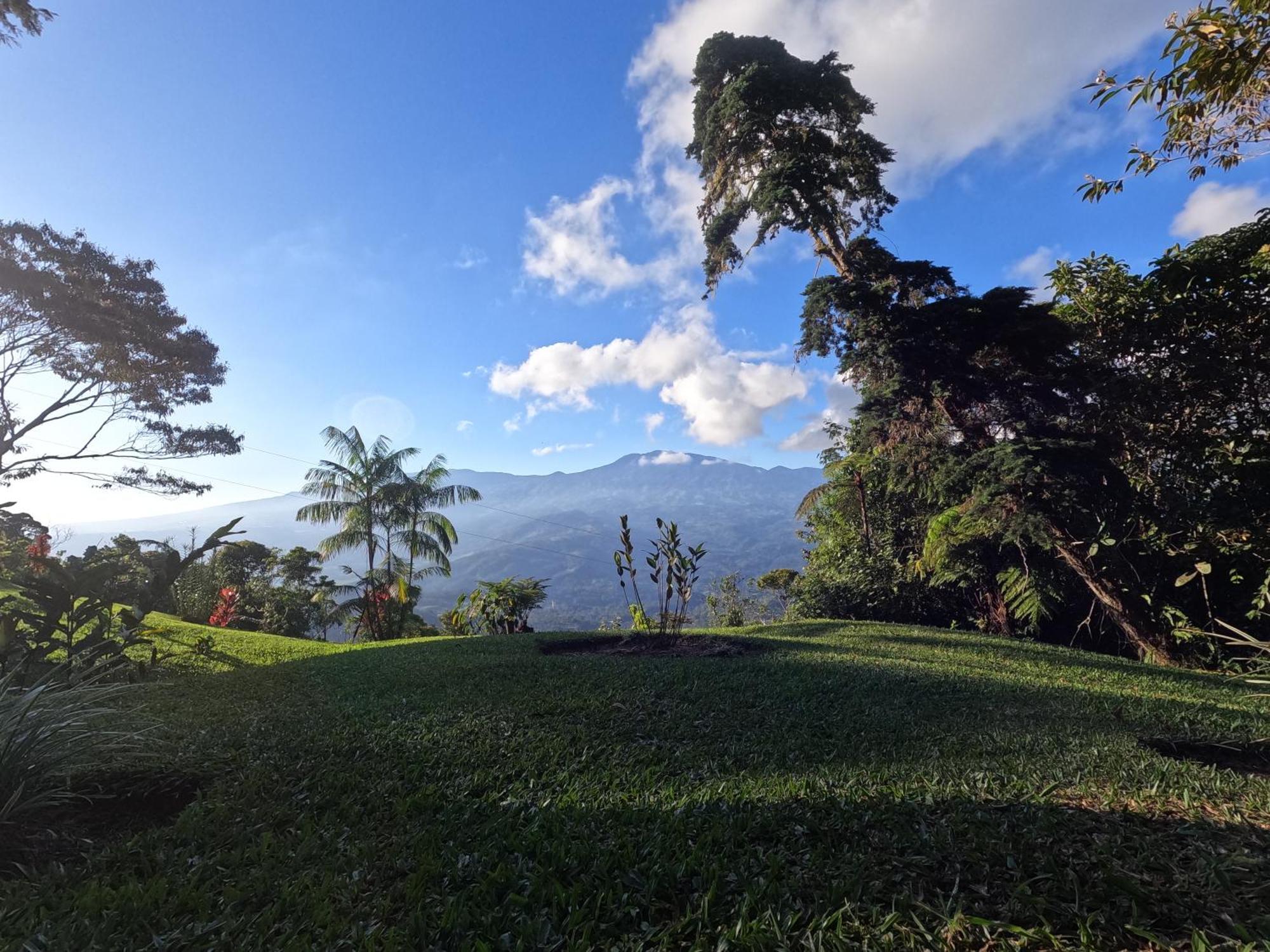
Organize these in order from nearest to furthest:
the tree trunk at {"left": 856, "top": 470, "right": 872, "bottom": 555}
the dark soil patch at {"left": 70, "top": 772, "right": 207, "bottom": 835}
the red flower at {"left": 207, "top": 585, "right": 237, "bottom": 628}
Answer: the dark soil patch at {"left": 70, "top": 772, "right": 207, "bottom": 835}, the red flower at {"left": 207, "top": 585, "right": 237, "bottom": 628}, the tree trunk at {"left": 856, "top": 470, "right": 872, "bottom": 555}

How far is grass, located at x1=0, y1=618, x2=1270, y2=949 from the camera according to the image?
168cm

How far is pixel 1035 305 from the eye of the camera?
8805 millimetres

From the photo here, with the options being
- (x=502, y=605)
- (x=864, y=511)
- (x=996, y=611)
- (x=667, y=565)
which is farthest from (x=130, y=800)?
(x=864, y=511)

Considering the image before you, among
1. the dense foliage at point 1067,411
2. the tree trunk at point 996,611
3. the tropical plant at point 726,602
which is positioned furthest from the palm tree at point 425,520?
the tree trunk at point 996,611

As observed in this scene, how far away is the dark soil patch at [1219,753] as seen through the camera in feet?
10.2

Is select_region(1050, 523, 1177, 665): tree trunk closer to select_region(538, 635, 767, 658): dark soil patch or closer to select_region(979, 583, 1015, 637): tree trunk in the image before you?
select_region(979, 583, 1015, 637): tree trunk

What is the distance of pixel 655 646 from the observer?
24.1 ft

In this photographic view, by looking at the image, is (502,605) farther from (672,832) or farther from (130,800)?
(672,832)

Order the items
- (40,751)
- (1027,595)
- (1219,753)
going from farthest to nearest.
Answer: (1027,595)
(1219,753)
(40,751)

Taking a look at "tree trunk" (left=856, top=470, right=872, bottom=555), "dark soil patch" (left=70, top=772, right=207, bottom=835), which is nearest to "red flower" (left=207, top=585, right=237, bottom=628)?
"dark soil patch" (left=70, top=772, right=207, bottom=835)

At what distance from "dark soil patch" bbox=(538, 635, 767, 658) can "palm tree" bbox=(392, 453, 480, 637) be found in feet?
35.4

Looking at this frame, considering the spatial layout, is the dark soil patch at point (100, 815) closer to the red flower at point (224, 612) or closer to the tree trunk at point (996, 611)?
the red flower at point (224, 612)

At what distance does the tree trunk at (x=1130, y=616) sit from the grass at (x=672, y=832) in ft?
14.3

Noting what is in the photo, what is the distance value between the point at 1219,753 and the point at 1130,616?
635cm
